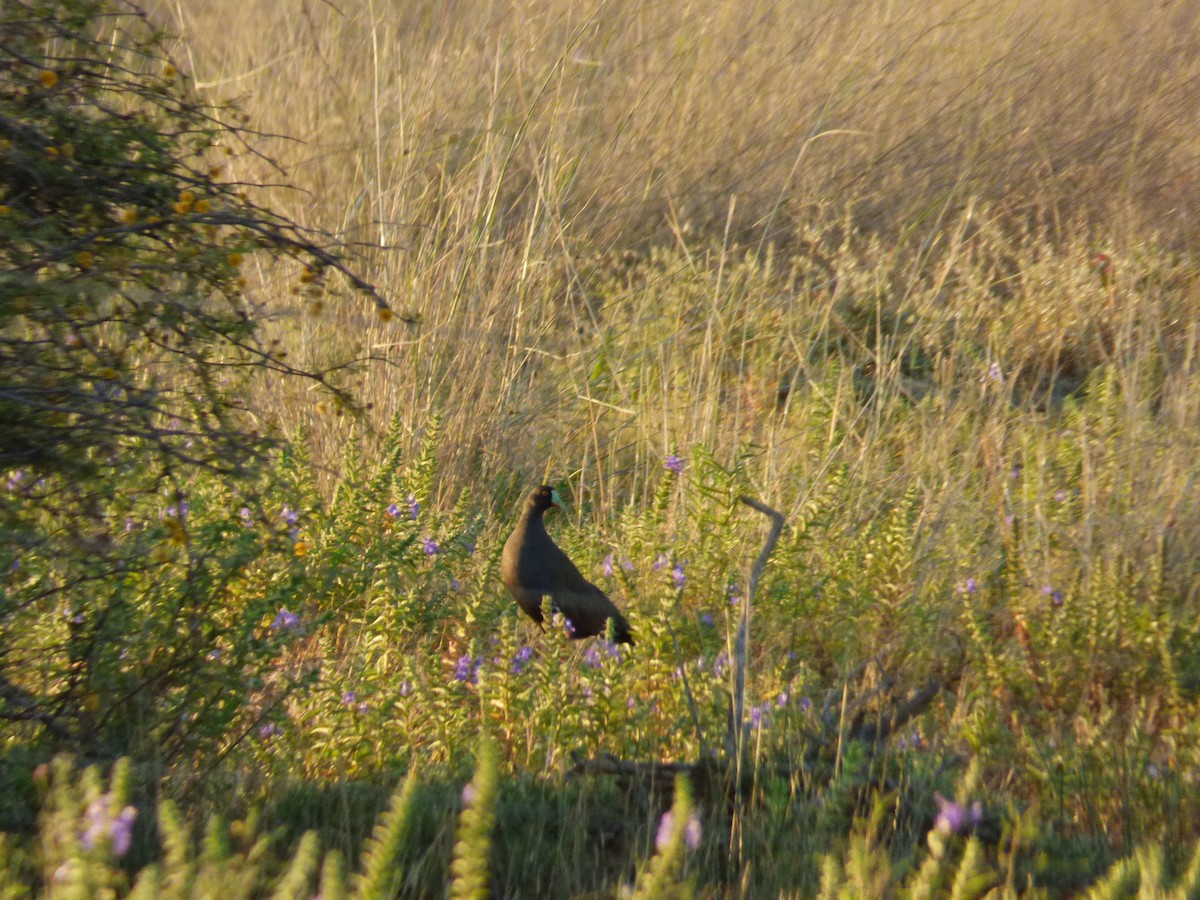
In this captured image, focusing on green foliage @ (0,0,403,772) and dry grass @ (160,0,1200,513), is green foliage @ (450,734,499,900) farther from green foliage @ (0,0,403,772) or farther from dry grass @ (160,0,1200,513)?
dry grass @ (160,0,1200,513)

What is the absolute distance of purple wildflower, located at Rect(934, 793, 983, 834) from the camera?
80.4 inches

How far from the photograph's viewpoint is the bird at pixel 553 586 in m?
4.20

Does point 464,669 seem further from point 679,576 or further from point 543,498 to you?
point 543,498

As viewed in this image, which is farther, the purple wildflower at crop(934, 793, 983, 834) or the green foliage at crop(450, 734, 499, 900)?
the purple wildflower at crop(934, 793, 983, 834)

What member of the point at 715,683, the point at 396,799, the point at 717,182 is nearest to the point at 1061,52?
the point at 717,182

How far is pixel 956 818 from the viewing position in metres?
2.15

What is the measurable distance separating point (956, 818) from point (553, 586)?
7.16 feet

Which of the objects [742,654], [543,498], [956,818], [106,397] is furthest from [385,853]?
[543,498]

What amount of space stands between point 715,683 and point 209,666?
1148 mm

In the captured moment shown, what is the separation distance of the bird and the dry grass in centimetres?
74

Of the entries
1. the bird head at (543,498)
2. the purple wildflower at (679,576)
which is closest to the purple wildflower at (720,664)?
the purple wildflower at (679,576)

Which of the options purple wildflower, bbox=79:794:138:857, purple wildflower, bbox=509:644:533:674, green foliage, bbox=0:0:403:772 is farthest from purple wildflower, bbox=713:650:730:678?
purple wildflower, bbox=79:794:138:857

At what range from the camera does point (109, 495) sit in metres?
2.69

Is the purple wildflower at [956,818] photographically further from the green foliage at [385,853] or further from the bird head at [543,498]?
the bird head at [543,498]
